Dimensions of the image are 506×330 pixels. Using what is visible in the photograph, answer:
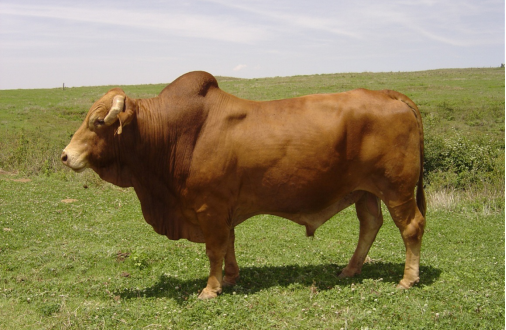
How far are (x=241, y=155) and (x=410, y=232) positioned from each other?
2.56 meters

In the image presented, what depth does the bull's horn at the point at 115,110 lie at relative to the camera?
18.6ft

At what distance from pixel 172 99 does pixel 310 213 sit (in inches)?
97.2

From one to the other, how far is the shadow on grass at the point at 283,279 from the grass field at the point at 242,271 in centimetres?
2

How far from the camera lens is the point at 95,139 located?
19.6 feet

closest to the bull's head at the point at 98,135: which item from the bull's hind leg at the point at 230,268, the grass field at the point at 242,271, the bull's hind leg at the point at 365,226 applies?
the grass field at the point at 242,271

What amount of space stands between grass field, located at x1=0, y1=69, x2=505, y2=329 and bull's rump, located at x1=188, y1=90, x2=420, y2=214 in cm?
131

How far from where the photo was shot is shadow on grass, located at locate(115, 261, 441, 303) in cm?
632

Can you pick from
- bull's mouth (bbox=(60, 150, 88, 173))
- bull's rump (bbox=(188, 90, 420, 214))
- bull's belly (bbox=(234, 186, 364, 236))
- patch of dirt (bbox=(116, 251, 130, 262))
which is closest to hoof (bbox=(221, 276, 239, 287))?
bull's belly (bbox=(234, 186, 364, 236))

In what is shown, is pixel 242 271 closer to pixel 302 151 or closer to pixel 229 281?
pixel 229 281

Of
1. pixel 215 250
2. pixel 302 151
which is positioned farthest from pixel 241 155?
pixel 215 250

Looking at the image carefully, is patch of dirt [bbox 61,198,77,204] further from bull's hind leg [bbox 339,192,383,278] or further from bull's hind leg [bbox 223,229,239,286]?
bull's hind leg [bbox 339,192,383,278]

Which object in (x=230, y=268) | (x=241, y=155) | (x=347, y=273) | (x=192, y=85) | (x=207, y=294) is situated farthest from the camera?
(x=347, y=273)

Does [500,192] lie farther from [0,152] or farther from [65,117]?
[65,117]

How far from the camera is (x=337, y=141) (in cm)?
598
